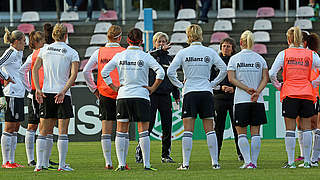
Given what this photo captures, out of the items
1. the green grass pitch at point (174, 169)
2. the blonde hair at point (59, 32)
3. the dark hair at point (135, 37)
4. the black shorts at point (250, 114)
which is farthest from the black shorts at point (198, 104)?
the blonde hair at point (59, 32)

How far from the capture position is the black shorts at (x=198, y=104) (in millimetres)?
9812

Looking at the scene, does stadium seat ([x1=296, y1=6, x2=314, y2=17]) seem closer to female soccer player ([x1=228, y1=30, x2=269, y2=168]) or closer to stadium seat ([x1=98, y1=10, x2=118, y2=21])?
stadium seat ([x1=98, y1=10, x2=118, y2=21])

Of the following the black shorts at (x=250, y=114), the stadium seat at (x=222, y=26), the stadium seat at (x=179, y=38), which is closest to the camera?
the black shorts at (x=250, y=114)

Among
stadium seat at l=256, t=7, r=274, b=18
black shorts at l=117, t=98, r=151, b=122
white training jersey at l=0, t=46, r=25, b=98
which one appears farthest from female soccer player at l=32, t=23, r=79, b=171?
stadium seat at l=256, t=7, r=274, b=18

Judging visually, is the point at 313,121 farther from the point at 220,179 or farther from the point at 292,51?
the point at 220,179

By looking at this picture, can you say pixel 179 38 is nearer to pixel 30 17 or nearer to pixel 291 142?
pixel 30 17

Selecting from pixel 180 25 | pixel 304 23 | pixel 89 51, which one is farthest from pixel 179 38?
pixel 304 23

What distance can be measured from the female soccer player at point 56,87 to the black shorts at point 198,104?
5.34ft

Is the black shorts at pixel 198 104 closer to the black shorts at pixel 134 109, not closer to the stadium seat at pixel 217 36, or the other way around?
the black shorts at pixel 134 109

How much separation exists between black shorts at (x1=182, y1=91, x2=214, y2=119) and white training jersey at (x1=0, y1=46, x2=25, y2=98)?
2.84 metres

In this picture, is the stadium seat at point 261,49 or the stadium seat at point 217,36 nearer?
the stadium seat at point 261,49

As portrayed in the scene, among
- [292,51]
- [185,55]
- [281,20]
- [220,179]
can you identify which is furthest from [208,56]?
[281,20]

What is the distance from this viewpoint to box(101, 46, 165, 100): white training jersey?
9.66 metres

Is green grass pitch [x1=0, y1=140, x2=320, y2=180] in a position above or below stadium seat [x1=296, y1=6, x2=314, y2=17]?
below
